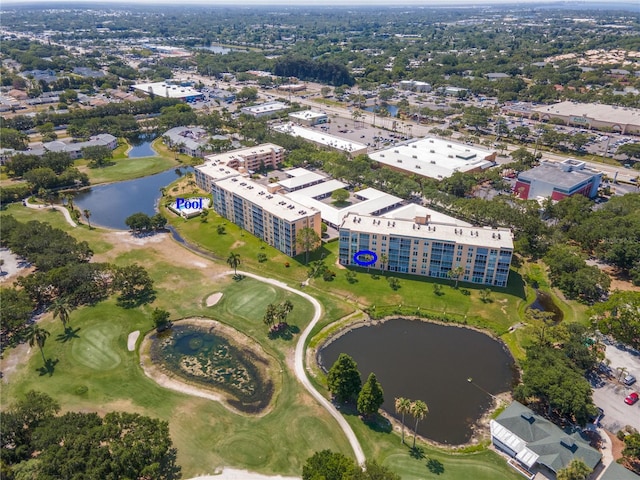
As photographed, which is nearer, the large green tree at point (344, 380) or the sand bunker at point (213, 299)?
the large green tree at point (344, 380)

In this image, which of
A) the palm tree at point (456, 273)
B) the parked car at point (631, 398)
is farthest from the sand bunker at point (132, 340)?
the parked car at point (631, 398)

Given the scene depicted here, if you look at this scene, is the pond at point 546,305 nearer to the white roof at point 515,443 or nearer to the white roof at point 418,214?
the white roof at point 418,214

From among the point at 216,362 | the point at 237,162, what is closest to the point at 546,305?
the point at 216,362

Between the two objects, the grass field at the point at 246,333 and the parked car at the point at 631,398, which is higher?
the parked car at the point at 631,398

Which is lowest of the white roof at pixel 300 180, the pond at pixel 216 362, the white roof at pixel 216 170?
the pond at pixel 216 362

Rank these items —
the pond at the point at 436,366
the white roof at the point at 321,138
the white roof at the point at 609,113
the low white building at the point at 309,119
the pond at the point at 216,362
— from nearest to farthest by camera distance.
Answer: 1. the pond at the point at 436,366
2. the pond at the point at 216,362
3. the white roof at the point at 321,138
4. the white roof at the point at 609,113
5. the low white building at the point at 309,119

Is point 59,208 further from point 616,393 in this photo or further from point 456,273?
point 616,393

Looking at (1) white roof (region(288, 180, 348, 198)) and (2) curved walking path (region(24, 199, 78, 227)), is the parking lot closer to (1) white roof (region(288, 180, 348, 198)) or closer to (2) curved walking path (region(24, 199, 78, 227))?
(1) white roof (region(288, 180, 348, 198))

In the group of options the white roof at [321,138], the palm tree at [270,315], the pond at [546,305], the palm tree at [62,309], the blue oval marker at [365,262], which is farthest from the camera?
the white roof at [321,138]
